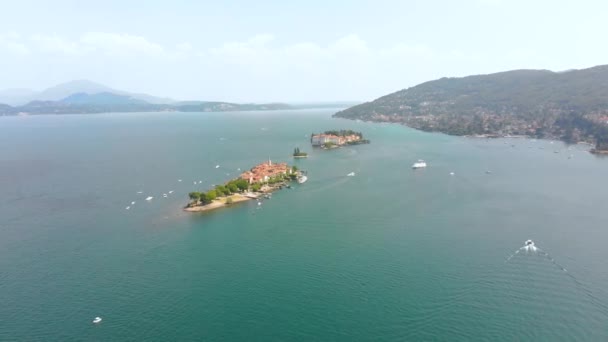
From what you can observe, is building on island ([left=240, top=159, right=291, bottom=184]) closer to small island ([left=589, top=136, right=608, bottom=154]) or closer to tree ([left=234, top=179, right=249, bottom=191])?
tree ([left=234, top=179, right=249, bottom=191])

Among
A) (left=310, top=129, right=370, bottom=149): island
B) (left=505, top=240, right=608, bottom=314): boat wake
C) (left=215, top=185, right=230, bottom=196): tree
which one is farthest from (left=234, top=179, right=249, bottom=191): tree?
(left=310, top=129, right=370, bottom=149): island

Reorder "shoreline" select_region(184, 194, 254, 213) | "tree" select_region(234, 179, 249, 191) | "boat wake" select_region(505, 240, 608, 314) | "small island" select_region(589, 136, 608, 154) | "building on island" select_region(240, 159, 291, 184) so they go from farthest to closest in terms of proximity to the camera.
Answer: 1. "small island" select_region(589, 136, 608, 154)
2. "building on island" select_region(240, 159, 291, 184)
3. "tree" select_region(234, 179, 249, 191)
4. "shoreline" select_region(184, 194, 254, 213)
5. "boat wake" select_region(505, 240, 608, 314)

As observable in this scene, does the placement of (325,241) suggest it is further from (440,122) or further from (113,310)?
(440,122)

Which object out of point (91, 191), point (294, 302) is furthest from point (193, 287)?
point (91, 191)

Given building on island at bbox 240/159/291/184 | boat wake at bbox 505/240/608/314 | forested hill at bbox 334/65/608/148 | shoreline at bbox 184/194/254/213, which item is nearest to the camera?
boat wake at bbox 505/240/608/314

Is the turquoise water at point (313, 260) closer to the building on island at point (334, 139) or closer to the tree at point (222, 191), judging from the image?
the tree at point (222, 191)

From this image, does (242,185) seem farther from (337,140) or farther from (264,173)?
(337,140)
